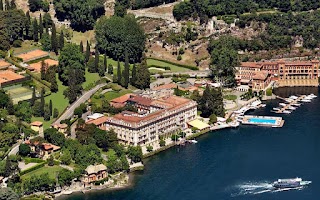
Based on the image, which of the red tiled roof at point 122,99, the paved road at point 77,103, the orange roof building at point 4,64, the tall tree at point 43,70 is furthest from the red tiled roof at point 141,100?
the orange roof building at point 4,64

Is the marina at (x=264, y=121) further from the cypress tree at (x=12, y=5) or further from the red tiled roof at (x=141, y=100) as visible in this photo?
the cypress tree at (x=12, y=5)

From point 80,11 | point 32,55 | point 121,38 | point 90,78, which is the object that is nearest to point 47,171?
point 90,78

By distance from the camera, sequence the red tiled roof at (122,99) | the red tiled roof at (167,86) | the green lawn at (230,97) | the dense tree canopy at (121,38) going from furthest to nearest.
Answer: the dense tree canopy at (121,38)
the green lawn at (230,97)
the red tiled roof at (167,86)
the red tiled roof at (122,99)

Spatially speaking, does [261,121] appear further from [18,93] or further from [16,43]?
[16,43]

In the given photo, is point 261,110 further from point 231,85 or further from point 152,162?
point 152,162

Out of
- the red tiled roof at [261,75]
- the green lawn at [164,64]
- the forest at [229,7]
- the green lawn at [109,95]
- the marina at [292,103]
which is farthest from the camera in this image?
the forest at [229,7]

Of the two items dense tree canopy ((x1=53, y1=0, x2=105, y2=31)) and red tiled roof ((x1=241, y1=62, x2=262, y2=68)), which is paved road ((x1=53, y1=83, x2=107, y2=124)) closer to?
red tiled roof ((x1=241, y1=62, x2=262, y2=68))

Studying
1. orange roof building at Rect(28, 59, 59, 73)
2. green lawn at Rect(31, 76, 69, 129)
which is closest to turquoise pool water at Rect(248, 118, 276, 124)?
green lawn at Rect(31, 76, 69, 129)

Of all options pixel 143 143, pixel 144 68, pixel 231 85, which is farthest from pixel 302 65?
pixel 143 143
